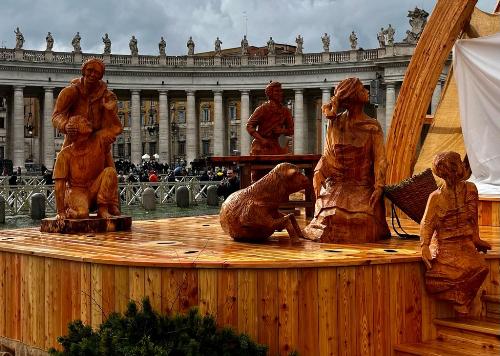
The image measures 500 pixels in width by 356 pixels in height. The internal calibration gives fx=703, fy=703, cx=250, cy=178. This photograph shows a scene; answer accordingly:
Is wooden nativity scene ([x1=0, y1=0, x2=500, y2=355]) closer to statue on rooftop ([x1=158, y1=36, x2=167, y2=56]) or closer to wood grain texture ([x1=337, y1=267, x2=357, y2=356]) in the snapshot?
wood grain texture ([x1=337, y1=267, x2=357, y2=356])

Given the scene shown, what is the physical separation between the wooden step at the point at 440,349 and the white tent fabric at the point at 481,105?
607 cm

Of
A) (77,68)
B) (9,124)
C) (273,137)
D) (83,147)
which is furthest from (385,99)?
(83,147)

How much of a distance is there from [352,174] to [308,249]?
1415 millimetres

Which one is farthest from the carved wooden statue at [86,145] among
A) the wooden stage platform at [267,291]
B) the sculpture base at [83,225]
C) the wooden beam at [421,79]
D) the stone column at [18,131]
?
the stone column at [18,131]

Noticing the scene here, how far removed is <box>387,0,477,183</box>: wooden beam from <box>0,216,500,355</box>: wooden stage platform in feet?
19.2

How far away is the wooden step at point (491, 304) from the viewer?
7043 mm

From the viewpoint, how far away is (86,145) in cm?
1000

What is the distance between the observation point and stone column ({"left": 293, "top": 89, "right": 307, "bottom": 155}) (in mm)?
60062

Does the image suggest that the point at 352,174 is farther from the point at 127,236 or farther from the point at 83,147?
the point at 83,147

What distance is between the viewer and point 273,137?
1406 centimetres

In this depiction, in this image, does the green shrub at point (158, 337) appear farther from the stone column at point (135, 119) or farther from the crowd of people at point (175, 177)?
the stone column at point (135, 119)

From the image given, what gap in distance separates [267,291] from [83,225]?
14.2ft

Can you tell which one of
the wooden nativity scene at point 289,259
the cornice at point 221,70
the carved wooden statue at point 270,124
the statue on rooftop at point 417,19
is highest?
the statue on rooftop at point 417,19

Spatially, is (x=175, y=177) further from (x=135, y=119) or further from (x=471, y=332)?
(x=471, y=332)
